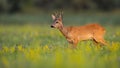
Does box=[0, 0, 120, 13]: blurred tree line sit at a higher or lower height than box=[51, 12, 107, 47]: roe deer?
higher

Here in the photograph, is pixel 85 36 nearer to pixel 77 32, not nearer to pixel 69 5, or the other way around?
pixel 77 32

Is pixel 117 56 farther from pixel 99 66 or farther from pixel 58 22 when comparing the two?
pixel 58 22

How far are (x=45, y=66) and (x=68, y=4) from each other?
149 feet

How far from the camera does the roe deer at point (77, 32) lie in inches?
574

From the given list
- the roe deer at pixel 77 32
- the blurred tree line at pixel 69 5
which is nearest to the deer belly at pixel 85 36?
the roe deer at pixel 77 32

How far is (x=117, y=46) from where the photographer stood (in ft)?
39.3

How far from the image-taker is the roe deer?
14575 mm

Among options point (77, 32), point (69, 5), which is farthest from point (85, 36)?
point (69, 5)

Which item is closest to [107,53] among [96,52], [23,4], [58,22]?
[96,52]

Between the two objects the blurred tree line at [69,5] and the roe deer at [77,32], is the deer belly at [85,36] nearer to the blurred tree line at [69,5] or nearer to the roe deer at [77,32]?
the roe deer at [77,32]

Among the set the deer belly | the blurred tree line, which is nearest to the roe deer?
the deer belly

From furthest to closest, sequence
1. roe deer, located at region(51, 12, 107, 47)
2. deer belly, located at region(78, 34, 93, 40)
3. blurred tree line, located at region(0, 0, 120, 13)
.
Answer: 1. blurred tree line, located at region(0, 0, 120, 13)
2. deer belly, located at region(78, 34, 93, 40)
3. roe deer, located at region(51, 12, 107, 47)

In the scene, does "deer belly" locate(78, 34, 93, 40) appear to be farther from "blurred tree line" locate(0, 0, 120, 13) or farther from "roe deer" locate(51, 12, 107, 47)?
"blurred tree line" locate(0, 0, 120, 13)

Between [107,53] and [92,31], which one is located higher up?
[92,31]
